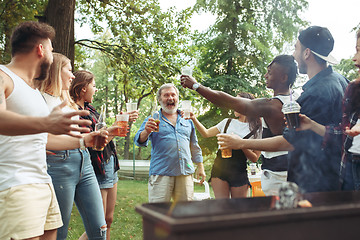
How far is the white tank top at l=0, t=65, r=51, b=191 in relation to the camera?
2080 millimetres

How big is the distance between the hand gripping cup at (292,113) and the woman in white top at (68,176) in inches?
68.1

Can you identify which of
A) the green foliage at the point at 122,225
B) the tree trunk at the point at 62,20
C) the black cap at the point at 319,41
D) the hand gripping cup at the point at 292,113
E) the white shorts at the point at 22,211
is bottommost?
the green foliage at the point at 122,225

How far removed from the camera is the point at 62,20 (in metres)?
7.08

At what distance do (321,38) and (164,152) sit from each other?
244 cm

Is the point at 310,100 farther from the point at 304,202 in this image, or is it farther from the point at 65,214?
the point at 65,214

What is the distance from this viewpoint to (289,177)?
8.57 feet

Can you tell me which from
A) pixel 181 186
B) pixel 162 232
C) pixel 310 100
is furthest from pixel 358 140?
pixel 181 186

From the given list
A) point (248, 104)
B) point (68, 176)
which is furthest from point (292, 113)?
point (68, 176)

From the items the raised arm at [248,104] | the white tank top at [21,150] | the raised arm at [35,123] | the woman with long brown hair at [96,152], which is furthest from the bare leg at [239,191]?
the raised arm at [35,123]

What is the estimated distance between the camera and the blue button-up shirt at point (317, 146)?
2.46 metres

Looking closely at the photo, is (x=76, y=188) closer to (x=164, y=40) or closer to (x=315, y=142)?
(x=315, y=142)

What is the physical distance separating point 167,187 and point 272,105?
2012 millimetres

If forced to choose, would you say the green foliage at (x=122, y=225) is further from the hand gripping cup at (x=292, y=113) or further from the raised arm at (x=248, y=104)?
the hand gripping cup at (x=292, y=113)

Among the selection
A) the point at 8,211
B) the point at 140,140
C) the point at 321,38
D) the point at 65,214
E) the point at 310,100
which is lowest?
the point at 65,214
